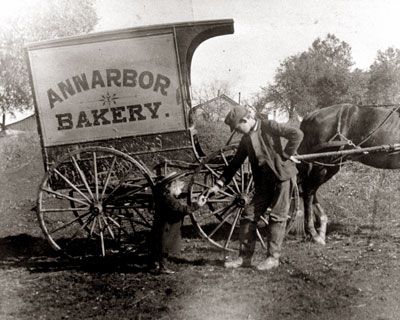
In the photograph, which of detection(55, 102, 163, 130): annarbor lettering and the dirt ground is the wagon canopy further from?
the dirt ground

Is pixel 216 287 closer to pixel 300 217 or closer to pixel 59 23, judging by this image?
pixel 300 217

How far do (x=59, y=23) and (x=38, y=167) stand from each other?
639cm

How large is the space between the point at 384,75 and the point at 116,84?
3354 cm

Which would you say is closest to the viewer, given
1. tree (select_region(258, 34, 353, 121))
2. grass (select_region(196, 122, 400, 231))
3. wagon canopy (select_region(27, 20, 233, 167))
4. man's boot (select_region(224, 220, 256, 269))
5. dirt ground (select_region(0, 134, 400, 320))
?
dirt ground (select_region(0, 134, 400, 320))

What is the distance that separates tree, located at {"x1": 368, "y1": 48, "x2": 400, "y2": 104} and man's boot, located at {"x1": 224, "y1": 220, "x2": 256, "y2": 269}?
94.1 ft

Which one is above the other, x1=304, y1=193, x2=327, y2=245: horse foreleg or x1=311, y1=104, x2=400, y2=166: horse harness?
x1=311, y1=104, x2=400, y2=166: horse harness

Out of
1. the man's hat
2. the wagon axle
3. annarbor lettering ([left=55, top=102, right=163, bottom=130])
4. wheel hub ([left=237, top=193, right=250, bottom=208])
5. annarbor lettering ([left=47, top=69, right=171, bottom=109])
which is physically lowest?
wheel hub ([left=237, top=193, right=250, bottom=208])

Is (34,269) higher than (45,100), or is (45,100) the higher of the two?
(45,100)

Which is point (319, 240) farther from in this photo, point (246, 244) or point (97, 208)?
point (97, 208)

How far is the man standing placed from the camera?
4.86m

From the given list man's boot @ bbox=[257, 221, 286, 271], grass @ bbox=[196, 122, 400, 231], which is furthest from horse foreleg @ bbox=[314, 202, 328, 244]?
man's boot @ bbox=[257, 221, 286, 271]

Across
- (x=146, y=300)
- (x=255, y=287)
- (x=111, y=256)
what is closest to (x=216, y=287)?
(x=255, y=287)

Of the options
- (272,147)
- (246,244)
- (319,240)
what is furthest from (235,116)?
(319,240)

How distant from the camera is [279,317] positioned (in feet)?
12.4
